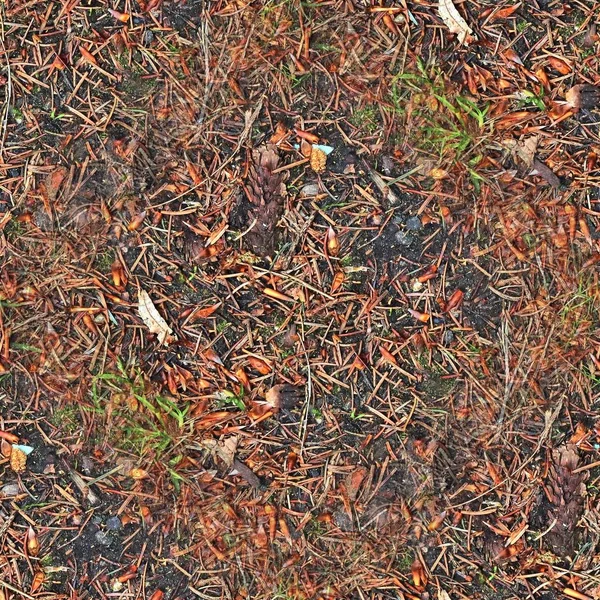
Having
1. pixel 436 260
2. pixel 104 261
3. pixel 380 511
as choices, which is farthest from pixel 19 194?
pixel 380 511

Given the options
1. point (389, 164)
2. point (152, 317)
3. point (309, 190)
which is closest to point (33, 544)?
point (152, 317)

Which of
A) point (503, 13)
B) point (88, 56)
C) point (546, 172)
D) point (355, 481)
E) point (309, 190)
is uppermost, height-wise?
point (88, 56)

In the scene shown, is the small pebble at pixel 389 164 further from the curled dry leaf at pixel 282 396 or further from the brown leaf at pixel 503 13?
the curled dry leaf at pixel 282 396

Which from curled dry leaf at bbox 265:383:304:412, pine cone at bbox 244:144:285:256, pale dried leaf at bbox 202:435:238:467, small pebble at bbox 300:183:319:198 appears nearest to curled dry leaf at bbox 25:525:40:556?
pale dried leaf at bbox 202:435:238:467

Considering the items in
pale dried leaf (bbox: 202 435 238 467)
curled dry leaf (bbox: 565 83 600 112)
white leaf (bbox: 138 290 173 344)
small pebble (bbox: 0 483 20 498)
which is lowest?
pale dried leaf (bbox: 202 435 238 467)

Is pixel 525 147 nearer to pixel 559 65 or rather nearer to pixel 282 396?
pixel 559 65

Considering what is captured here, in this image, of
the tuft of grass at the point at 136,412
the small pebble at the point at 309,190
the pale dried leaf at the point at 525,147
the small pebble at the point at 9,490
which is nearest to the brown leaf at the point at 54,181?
the tuft of grass at the point at 136,412

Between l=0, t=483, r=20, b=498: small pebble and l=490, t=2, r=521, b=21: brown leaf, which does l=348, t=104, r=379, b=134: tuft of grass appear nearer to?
l=490, t=2, r=521, b=21: brown leaf
